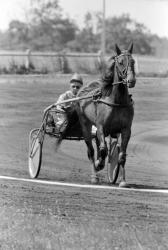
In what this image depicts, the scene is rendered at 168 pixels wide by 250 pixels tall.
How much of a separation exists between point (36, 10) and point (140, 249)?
14.9 ft

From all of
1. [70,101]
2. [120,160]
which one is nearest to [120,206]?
[120,160]

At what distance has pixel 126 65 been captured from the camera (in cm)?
793

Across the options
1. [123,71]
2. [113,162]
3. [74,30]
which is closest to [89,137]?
[113,162]

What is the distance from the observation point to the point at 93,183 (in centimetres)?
896

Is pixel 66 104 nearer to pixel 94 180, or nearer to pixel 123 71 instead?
pixel 94 180

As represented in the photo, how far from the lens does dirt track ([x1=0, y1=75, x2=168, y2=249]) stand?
5.90 m

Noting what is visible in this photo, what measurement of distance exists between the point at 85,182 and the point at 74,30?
198cm

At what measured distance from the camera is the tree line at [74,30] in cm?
827

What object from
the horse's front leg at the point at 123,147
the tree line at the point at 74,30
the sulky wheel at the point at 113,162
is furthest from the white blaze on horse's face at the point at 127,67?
the sulky wheel at the point at 113,162

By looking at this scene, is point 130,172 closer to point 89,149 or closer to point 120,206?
point 89,149

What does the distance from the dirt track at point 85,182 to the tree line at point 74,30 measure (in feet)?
5.42

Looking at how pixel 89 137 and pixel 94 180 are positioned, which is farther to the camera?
pixel 89 137

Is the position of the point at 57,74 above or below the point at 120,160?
below

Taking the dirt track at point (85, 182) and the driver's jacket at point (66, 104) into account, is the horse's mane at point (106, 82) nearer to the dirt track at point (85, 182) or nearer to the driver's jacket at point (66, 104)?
the driver's jacket at point (66, 104)
